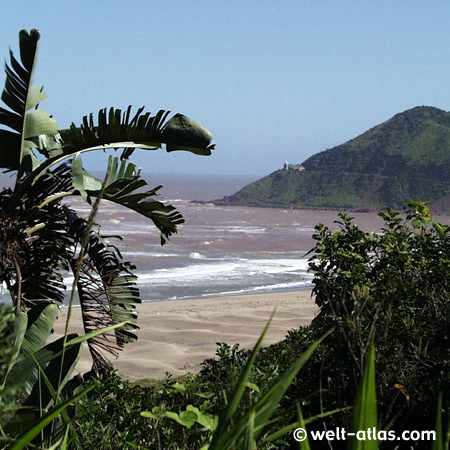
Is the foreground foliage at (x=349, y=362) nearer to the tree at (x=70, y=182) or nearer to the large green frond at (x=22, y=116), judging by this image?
the tree at (x=70, y=182)

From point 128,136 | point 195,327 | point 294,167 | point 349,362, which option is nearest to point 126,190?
point 128,136

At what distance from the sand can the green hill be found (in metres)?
53.5

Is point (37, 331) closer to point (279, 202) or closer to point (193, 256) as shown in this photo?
point (193, 256)

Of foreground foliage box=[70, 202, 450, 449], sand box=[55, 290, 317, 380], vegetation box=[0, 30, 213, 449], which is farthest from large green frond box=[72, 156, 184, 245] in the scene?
sand box=[55, 290, 317, 380]

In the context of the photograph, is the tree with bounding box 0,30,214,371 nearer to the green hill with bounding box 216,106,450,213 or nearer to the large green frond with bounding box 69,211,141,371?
the large green frond with bounding box 69,211,141,371

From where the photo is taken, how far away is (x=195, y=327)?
531 inches

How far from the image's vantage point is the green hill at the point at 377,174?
7538 cm

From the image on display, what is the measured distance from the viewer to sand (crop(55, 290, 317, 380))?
10.3 m

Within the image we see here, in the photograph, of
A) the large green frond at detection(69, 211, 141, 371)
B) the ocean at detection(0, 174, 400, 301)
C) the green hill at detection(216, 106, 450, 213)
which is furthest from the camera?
the green hill at detection(216, 106, 450, 213)

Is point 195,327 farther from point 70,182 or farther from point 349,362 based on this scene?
point 349,362

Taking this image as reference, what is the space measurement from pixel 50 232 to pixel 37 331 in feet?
4.50

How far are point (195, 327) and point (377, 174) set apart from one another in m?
73.4

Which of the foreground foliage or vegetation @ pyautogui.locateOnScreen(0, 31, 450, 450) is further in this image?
vegetation @ pyautogui.locateOnScreen(0, 31, 450, 450)

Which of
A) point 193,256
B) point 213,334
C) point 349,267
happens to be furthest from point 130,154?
Result: point 193,256
